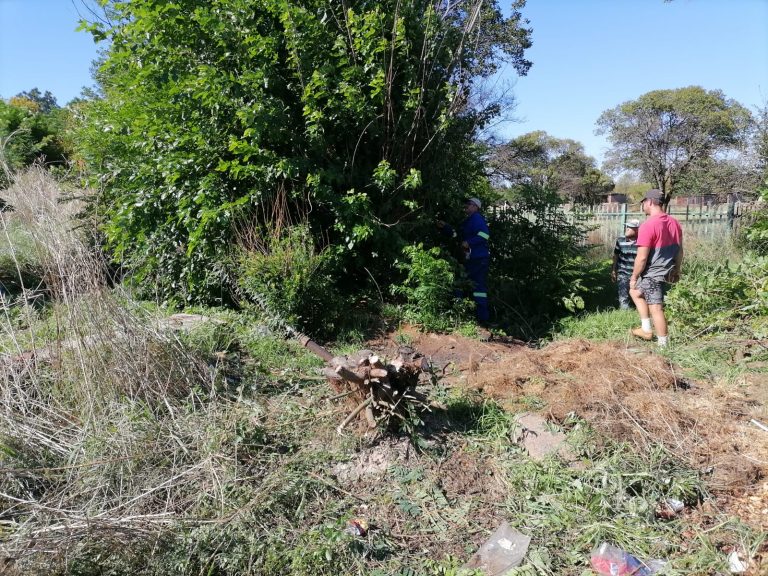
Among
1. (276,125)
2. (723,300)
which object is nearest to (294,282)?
(276,125)

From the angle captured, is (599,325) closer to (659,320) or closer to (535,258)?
(659,320)

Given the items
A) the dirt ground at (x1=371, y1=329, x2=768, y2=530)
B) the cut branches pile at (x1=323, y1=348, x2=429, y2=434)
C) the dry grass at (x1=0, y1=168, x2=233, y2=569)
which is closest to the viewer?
the dry grass at (x1=0, y1=168, x2=233, y2=569)

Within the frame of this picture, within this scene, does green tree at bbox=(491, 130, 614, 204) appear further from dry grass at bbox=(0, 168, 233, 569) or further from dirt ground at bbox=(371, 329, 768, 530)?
dry grass at bbox=(0, 168, 233, 569)

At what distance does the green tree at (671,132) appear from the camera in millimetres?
26484

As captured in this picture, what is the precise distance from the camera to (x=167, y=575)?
304 cm

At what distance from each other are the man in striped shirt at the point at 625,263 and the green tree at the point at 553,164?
1233cm

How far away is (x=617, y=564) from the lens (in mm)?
2988

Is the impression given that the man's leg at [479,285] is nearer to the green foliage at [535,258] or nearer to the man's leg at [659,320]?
the green foliage at [535,258]

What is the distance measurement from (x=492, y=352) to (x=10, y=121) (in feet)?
63.3

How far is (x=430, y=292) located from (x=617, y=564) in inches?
161

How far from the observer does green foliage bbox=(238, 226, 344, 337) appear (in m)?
6.25

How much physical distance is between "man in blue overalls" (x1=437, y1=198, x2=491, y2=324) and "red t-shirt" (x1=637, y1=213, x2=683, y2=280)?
6.82ft

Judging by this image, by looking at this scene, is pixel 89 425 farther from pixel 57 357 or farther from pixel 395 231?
pixel 395 231

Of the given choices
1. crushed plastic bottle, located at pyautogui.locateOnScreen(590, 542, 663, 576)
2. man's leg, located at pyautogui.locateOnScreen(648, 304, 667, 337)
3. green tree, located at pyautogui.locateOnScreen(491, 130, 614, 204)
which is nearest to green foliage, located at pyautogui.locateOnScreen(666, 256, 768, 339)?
man's leg, located at pyautogui.locateOnScreen(648, 304, 667, 337)
